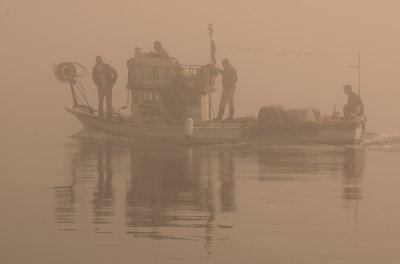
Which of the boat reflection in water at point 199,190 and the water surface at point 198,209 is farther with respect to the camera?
the boat reflection in water at point 199,190

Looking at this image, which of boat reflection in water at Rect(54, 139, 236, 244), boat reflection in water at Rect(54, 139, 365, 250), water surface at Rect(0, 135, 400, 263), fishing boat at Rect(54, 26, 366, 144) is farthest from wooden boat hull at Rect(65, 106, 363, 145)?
water surface at Rect(0, 135, 400, 263)

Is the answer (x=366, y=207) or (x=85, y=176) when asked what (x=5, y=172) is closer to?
(x=85, y=176)

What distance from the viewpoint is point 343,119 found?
3766 cm

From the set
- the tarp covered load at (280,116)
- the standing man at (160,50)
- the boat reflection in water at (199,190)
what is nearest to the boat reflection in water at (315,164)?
the boat reflection in water at (199,190)

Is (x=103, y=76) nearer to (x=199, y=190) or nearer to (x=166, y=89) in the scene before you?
(x=166, y=89)

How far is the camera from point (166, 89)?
37656mm

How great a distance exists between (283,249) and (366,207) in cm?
468

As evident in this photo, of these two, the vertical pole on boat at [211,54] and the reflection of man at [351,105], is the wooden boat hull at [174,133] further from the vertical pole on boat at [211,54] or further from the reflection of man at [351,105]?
the reflection of man at [351,105]

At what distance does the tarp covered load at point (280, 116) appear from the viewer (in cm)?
3709

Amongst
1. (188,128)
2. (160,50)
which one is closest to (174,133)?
(188,128)

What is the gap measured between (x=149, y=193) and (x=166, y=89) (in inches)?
738

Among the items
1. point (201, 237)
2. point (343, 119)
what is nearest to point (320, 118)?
point (343, 119)

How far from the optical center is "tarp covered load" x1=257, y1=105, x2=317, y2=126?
1460 inches

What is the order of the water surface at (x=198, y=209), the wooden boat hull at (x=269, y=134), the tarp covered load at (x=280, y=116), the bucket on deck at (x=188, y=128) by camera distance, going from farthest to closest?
the tarp covered load at (x=280, y=116), the wooden boat hull at (x=269, y=134), the bucket on deck at (x=188, y=128), the water surface at (x=198, y=209)
